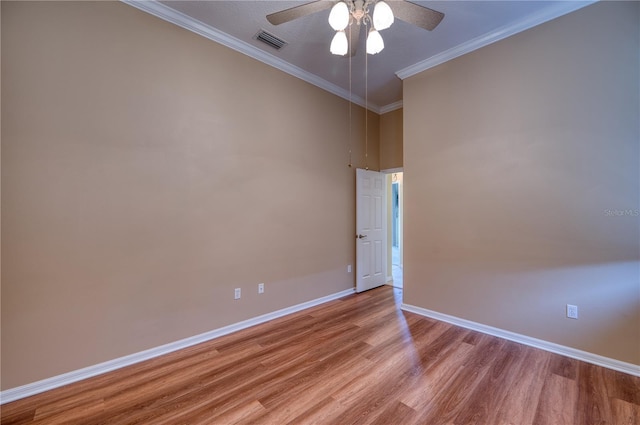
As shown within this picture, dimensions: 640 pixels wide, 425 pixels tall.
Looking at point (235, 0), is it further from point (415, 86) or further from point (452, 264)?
point (452, 264)

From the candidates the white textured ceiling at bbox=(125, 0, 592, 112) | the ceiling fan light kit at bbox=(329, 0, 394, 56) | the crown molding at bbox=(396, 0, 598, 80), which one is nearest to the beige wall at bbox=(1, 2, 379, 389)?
the white textured ceiling at bbox=(125, 0, 592, 112)

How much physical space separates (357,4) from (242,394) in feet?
9.96

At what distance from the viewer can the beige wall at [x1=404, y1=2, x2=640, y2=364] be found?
2.21m

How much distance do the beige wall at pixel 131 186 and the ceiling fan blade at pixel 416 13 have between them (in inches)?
75.5

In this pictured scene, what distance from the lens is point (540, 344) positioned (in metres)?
2.56

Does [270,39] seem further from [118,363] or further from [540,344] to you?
[540,344]

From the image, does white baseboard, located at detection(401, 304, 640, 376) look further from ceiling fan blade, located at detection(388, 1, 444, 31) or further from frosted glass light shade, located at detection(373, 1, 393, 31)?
frosted glass light shade, located at detection(373, 1, 393, 31)

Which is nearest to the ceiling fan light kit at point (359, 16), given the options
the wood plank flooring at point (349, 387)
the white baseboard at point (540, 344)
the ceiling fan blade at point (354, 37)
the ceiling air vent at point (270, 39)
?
the ceiling fan blade at point (354, 37)

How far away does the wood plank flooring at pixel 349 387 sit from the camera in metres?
1.72

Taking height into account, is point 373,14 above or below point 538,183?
above

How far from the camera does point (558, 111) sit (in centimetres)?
249

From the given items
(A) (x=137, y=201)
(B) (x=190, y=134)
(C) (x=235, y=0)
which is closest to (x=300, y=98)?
(C) (x=235, y=0)

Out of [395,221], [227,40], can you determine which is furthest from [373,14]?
[395,221]

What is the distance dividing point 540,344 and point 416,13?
3.18 m
